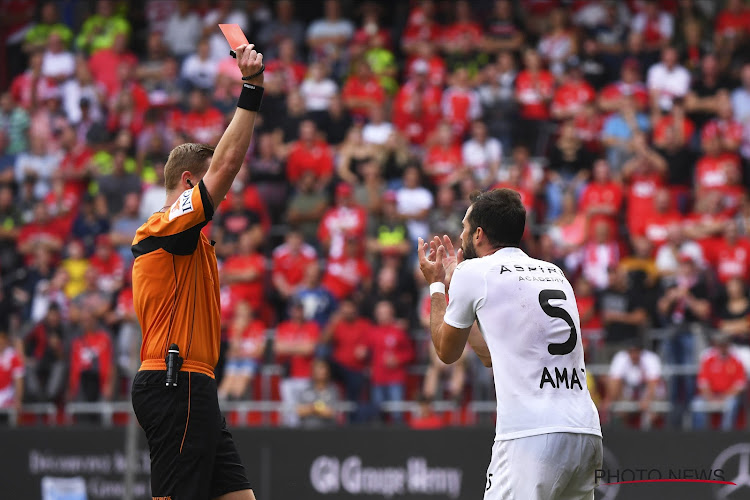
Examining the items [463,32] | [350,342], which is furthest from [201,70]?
[350,342]

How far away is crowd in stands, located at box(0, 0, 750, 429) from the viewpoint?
15023 mm

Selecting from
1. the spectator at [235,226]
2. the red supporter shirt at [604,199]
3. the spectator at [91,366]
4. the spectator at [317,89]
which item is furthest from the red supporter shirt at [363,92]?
the spectator at [91,366]

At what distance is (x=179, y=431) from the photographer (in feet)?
20.2

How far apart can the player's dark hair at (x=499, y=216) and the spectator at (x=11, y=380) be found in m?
11.9

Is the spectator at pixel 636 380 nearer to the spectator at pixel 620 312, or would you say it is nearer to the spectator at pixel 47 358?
the spectator at pixel 620 312

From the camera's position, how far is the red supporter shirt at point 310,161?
17922 millimetres

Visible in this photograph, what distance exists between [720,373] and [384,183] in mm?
5936

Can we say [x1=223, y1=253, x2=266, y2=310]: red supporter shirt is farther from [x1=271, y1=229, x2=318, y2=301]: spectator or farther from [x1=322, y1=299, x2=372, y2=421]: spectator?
[x1=322, y1=299, x2=372, y2=421]: spectator

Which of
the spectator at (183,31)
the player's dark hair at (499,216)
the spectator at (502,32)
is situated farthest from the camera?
the spectator at (183,31)

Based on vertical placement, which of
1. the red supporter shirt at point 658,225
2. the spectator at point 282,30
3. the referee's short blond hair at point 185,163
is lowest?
the referee's short blond hair at point 185,163

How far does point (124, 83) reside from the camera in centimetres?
2055

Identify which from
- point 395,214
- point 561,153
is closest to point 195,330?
point 395,214

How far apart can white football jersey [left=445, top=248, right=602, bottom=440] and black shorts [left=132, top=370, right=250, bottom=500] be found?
1.49m

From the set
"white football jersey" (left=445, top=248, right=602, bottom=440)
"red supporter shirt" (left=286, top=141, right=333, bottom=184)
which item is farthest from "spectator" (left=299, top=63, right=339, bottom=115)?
"white football jersey" (left=445, top=248, right=602, bottom=440)
